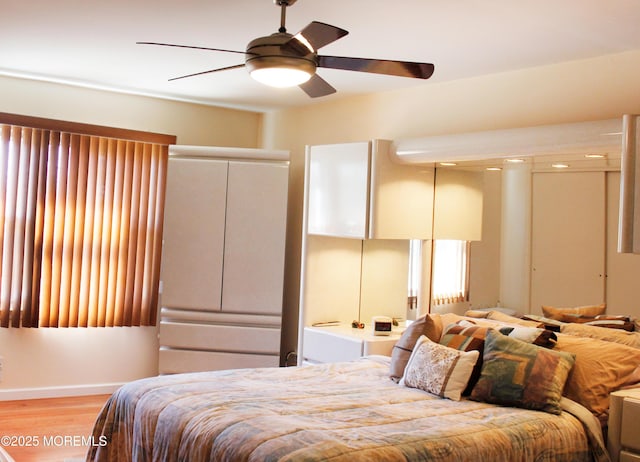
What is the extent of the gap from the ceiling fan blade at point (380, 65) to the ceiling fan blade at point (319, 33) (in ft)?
0.68

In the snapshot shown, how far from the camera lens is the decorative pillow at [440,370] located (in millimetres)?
3477

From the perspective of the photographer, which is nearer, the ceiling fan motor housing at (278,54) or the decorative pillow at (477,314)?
the ceiling fan motor housing at (278,54)

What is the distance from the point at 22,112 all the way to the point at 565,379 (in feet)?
13.6

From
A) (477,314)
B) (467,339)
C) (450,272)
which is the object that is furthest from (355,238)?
(467,339)

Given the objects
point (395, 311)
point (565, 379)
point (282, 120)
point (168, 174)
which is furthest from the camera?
point (282, 120)

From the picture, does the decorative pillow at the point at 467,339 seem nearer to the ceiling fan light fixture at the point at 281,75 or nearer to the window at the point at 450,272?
the window at the point at 450,272

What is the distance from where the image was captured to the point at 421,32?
11.8 feet

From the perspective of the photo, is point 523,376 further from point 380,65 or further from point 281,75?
point 281,75

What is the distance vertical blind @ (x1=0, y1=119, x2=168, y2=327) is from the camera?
522cm

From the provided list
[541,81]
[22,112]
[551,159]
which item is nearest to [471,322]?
[551,159]

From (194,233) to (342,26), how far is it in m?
2.46

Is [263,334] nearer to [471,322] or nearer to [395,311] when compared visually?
[395,311]

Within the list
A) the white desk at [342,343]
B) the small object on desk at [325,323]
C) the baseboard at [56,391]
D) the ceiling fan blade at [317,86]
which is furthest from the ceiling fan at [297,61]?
the baseboard at [56,391]

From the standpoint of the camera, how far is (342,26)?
3.58 meters
